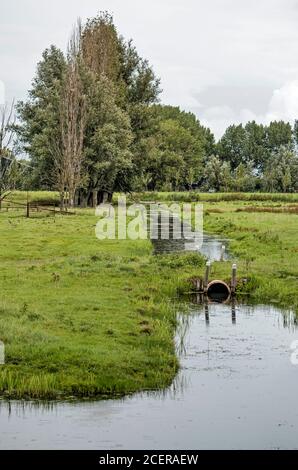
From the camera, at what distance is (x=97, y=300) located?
27953mm

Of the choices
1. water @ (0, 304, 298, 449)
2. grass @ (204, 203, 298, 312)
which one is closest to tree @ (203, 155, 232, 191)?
grass @ (204, 203, 298, 312)

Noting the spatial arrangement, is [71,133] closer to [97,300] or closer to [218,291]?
[218,291]

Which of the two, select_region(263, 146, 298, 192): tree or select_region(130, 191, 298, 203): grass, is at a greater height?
select_region(263, 146, 298, 192): tree

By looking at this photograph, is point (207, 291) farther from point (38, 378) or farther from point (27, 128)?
point (27, 128)

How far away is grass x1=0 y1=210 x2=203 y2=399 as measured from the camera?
19.0 meters

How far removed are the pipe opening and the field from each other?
0.87m

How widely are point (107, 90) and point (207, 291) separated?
5542 centimetres

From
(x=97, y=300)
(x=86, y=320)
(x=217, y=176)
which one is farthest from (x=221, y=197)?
(x=86, y=320)

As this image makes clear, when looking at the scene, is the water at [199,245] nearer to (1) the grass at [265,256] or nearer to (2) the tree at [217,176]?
(1) the grass at [265,256]

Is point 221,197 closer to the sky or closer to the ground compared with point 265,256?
closer to the sky

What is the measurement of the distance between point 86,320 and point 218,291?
32.8 ft

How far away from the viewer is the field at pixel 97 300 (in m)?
19.2

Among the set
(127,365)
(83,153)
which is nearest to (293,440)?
(127,365)

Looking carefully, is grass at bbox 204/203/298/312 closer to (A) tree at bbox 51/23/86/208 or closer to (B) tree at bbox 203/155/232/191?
(A) tree at bbox 51/23/86/208
